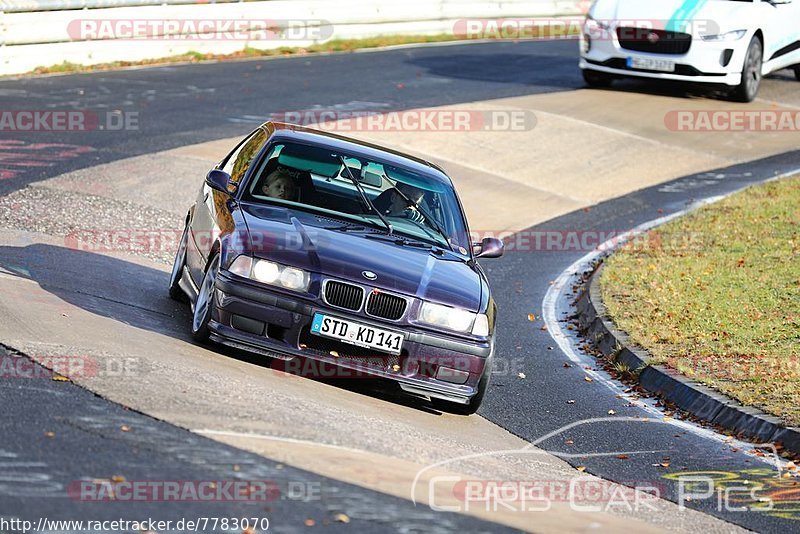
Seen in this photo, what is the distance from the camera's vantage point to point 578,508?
6.52 m

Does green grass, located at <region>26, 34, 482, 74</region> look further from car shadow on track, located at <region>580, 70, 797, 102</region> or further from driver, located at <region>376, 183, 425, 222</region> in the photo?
driver, located at <region>376, 183, 425, 222</region>

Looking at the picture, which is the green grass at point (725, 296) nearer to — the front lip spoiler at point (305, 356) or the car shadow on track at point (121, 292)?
the front lip spoiler at point (305, 356)

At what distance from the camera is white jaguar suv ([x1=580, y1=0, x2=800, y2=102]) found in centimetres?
2023

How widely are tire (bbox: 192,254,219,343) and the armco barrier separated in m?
12.6

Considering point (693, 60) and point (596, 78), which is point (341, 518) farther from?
point (596, 78)

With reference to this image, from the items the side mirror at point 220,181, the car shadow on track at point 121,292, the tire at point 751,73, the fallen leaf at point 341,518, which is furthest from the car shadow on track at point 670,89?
the fallen leaf at point 341,518

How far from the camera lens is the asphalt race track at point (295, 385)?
5.69 meters

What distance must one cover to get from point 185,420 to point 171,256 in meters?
6.07

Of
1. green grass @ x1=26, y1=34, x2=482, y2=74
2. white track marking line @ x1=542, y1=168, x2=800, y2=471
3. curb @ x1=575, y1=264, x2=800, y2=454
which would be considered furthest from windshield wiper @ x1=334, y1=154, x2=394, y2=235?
green grass @ x1=26, y1=34, x2=482, y2=74

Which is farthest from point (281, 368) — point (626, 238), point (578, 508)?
point (626, 238)

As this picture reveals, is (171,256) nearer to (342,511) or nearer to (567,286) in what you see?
(567,286)

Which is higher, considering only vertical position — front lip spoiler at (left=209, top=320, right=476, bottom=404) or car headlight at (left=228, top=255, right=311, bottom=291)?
car headlight at (left=228, top=255, right=311, bottom=291)

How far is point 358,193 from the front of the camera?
356 inches

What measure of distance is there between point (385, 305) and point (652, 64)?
13742 mm
